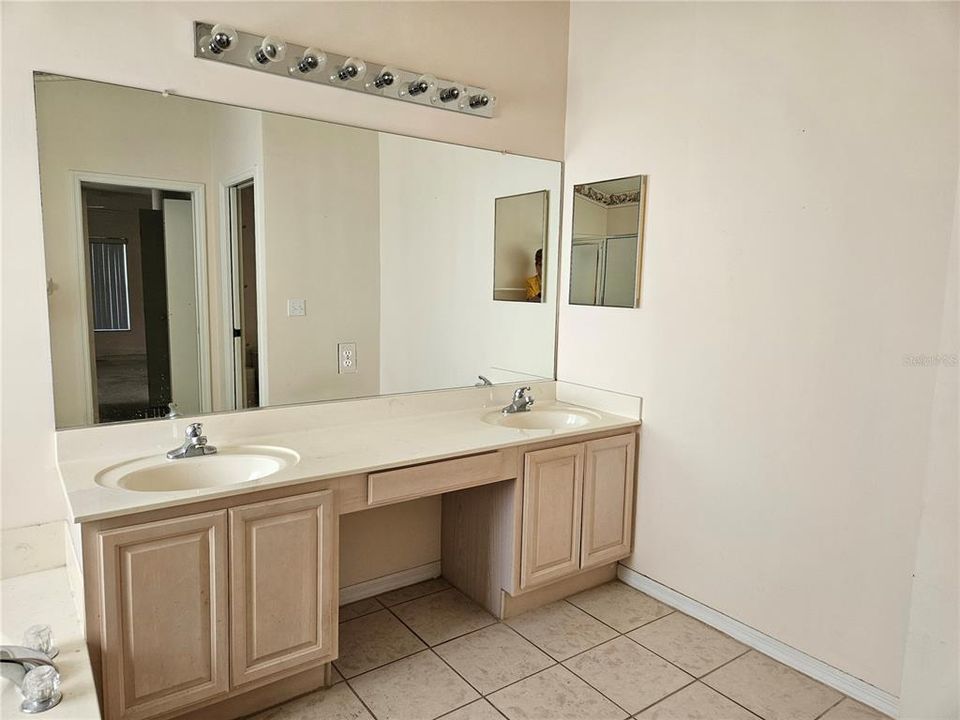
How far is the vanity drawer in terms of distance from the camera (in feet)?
6.82

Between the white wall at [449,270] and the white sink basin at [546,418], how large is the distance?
23cm

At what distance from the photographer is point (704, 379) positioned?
8.34 ft

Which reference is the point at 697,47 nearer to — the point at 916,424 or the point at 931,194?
the point at 931,194

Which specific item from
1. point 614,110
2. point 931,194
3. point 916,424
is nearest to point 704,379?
point 916,424

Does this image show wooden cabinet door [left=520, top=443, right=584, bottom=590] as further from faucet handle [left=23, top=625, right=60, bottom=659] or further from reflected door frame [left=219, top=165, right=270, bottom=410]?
faucet handle [left=23, top=625, right=60, bottom=659]

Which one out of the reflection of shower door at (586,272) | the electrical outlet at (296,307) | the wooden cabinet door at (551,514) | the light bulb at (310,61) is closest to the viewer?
the light bulb at (310,61)

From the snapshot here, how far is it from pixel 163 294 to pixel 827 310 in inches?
87.6

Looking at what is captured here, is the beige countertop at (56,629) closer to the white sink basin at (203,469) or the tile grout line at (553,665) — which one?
the white sink basin at (203,469)

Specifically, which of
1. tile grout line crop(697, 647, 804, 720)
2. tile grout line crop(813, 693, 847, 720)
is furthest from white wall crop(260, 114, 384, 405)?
tile grout line crop(813, 693, 847, 720)

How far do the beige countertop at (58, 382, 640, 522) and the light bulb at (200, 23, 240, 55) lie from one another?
48.3 inches

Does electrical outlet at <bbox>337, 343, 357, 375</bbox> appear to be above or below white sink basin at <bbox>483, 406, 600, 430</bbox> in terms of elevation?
above

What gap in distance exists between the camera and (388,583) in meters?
2.82

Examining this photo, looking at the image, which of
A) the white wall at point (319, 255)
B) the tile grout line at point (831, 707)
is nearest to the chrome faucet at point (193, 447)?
the white wall at point (319, 255)

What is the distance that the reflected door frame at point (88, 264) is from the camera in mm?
1953
